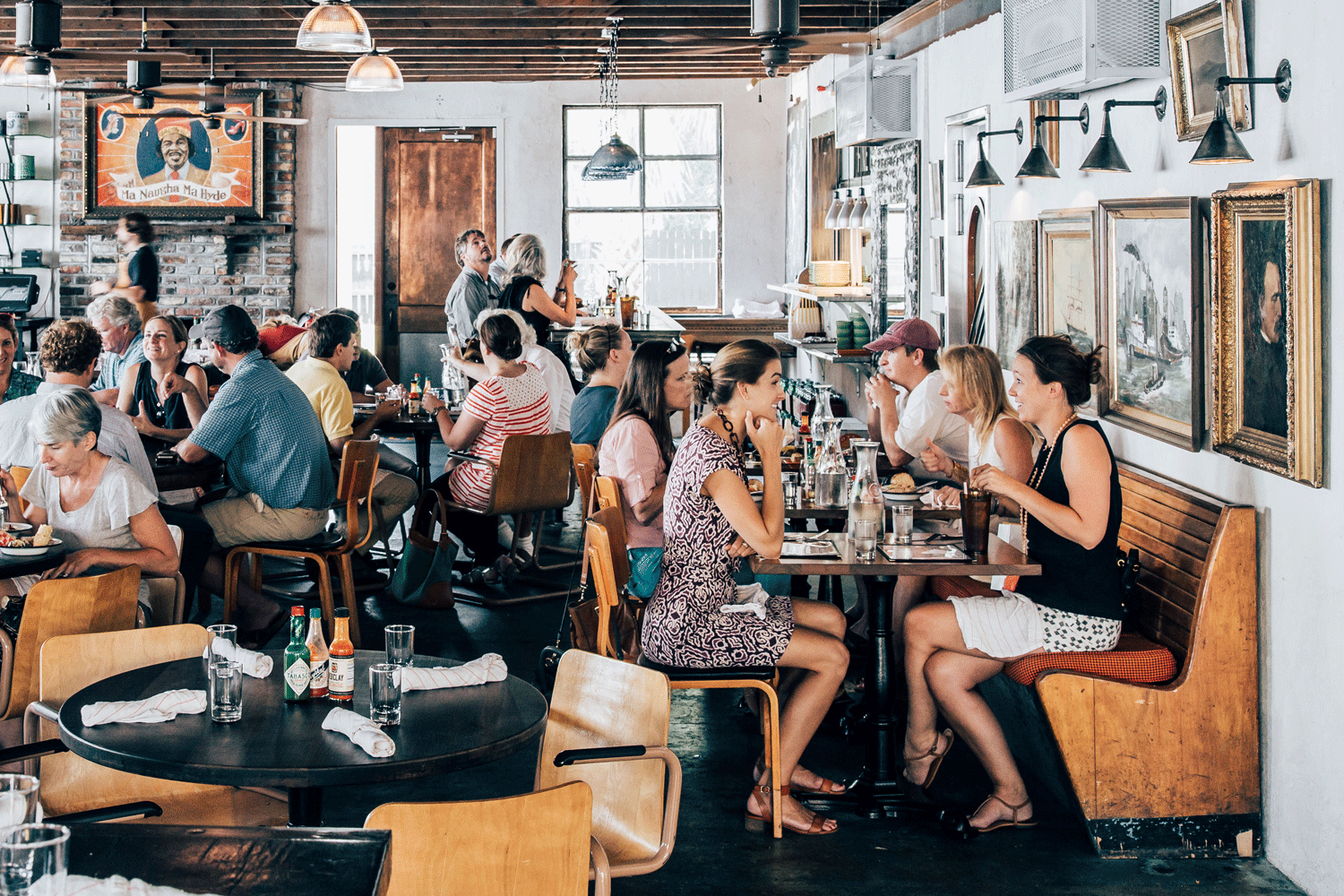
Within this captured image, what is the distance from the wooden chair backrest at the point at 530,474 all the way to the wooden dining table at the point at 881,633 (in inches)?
83.8

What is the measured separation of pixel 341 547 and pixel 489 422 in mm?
1086

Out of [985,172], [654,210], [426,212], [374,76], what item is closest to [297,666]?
[985,172]

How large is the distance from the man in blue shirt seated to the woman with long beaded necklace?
245 centimetres

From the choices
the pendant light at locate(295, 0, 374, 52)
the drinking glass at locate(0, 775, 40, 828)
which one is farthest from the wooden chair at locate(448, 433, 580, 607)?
the drinking glass at locate(0, 775, 40, 828)

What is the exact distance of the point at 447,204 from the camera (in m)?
13.1

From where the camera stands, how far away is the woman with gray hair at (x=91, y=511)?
3730mm

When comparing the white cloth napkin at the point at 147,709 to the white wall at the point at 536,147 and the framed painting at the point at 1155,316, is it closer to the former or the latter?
the framed painting at the point at 1155,316

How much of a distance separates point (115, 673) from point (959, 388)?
265 centimetres

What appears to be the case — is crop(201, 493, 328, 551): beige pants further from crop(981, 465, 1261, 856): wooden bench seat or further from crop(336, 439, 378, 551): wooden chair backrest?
crop(981, 465, 1261, 856): wooden bench seat

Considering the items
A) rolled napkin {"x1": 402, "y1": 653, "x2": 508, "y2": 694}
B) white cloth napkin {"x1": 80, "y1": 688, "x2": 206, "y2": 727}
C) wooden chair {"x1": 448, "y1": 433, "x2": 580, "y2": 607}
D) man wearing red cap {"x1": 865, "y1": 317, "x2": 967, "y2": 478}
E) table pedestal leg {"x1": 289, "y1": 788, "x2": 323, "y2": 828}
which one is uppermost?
man wearing red cap {"x1": 865, "y1": 317, "x2": 967, "y2": 478}

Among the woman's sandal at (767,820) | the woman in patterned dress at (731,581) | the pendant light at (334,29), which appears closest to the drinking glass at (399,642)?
the woman in patterned dress at (731,581)

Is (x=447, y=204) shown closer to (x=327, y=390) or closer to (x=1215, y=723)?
(x=327, y=390)

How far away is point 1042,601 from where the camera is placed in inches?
142

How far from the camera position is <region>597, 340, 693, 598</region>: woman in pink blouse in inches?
176
